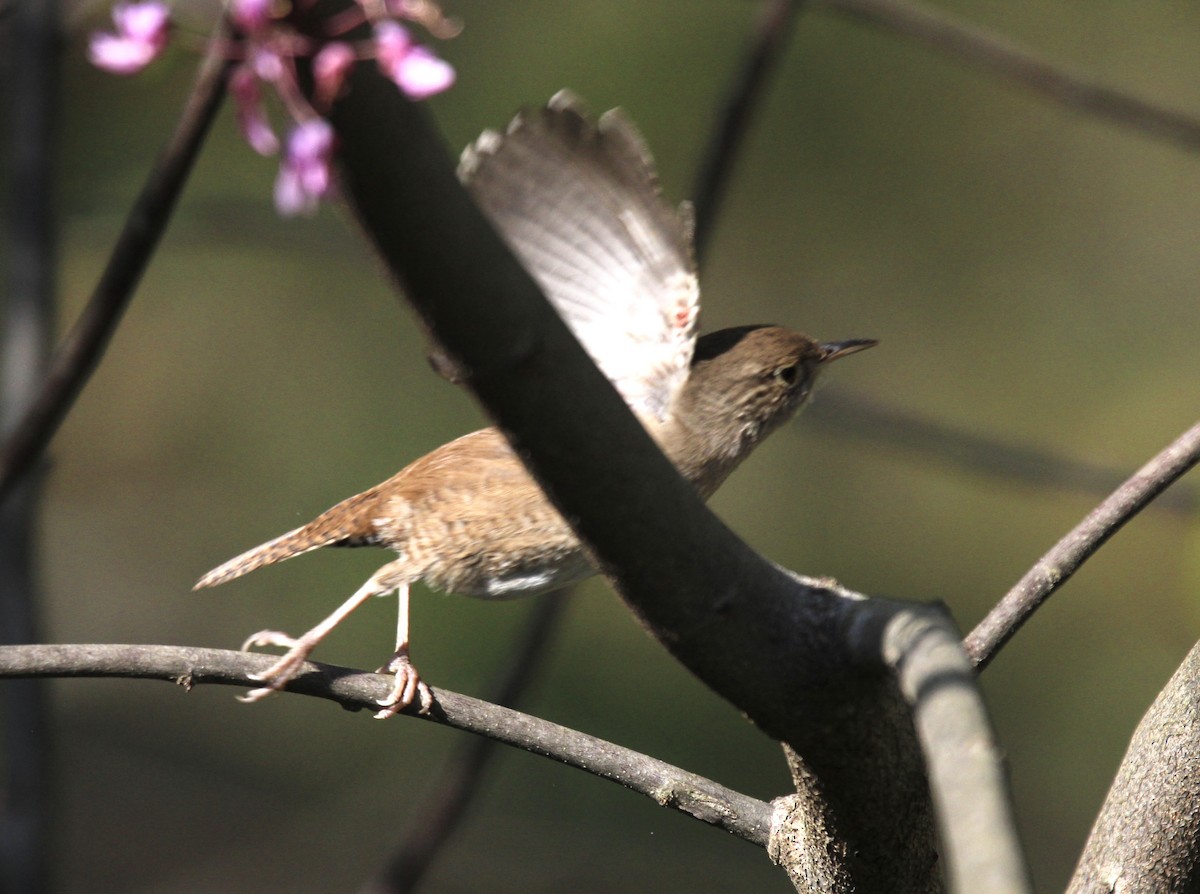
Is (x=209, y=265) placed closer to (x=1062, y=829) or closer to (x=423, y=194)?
(x=1062, y=829)

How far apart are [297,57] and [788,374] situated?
2.05 m

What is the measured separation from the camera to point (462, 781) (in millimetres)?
2963

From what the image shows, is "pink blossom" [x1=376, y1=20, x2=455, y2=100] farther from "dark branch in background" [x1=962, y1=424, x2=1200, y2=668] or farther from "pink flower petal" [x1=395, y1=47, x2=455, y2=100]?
"dark branch in background" [x1=962, y1=424, x2=1200, y2=668]

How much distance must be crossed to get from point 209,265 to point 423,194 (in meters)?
5.90

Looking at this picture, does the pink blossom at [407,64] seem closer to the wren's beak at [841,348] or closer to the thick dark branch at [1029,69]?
the wren's beak at [841,348]

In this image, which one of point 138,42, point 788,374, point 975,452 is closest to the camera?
point 138,42

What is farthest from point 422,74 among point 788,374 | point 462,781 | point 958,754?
point 462,781

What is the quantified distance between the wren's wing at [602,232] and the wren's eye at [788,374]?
26 centimetres

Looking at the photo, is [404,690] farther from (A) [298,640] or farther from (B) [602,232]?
(B) [602,232]

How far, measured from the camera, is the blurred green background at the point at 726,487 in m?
5.48

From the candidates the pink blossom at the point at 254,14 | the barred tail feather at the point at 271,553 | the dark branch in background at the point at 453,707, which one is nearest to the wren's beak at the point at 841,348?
the barred tail feather at the point at 271,553

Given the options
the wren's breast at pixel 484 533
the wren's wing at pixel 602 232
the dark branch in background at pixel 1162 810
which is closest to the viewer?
the dark branch in background at pixel 1162 810

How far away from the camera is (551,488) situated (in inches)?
42.0

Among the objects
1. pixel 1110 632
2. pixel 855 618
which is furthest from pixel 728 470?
pixel 1110 632
